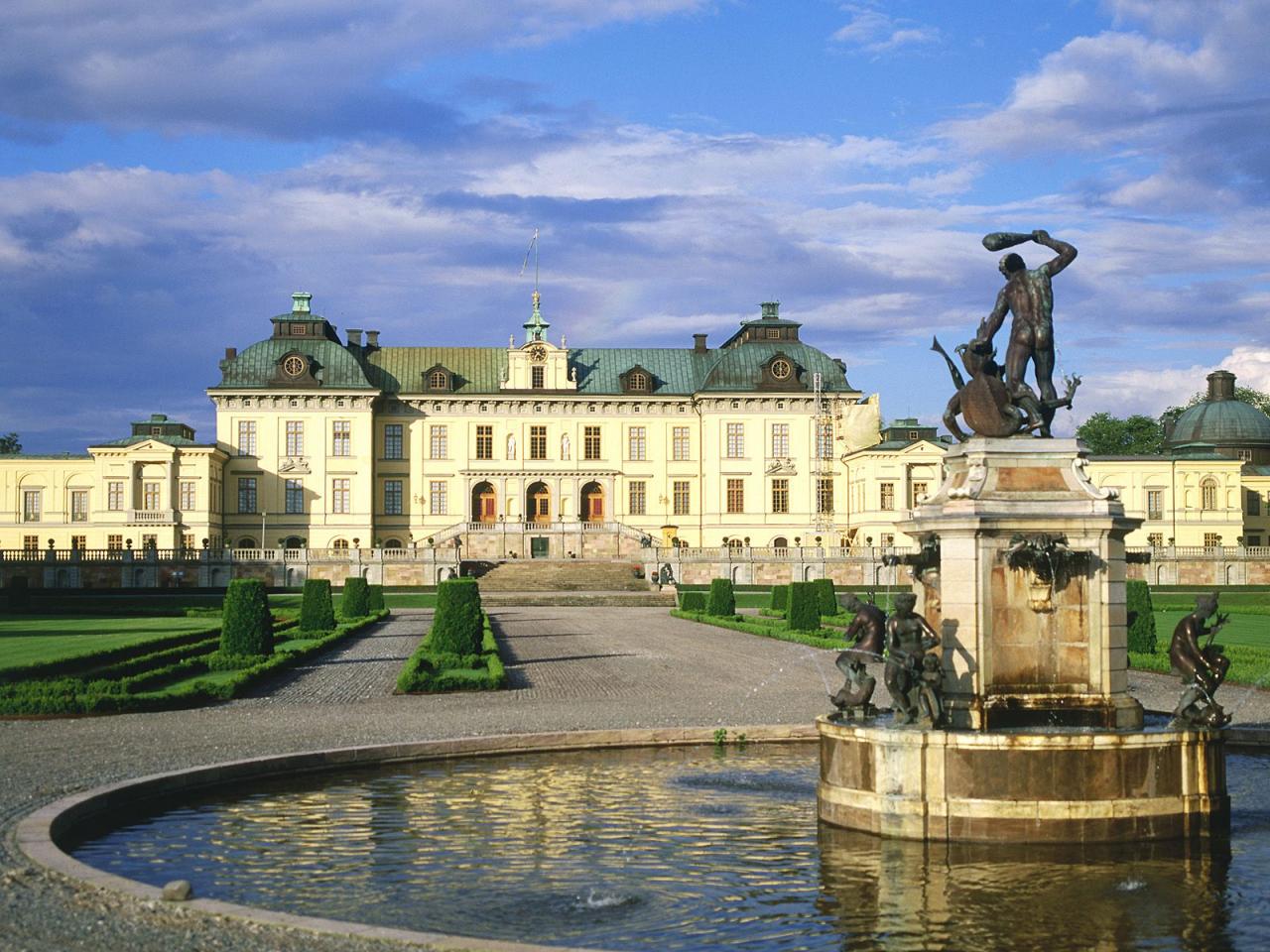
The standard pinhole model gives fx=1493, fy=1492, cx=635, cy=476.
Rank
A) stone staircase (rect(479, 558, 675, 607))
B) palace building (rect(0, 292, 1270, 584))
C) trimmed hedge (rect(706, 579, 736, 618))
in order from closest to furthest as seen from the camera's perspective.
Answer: trimmed hedge (rect(706, 579, 736, 618)) → stone staircase (rect(479, 558, 675, 607)) → palace building (rect(0, 292, 1270, 584))

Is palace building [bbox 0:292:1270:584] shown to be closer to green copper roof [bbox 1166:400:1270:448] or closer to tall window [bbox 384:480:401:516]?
tall window [bbox 384:480:401:516]

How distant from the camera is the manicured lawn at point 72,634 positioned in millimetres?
27234

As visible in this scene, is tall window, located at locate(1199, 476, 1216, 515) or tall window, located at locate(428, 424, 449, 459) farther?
tall window, located at locate(1199, 476, 1216, 515)

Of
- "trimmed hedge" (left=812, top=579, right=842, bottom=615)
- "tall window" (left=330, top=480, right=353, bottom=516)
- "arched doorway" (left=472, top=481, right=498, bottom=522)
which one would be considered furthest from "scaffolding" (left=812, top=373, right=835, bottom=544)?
"trimmed hedge" (left=812, top=579, right=842, bottom=615)

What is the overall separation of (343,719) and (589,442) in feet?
194

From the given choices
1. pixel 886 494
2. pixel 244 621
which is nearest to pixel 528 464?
pixel 886 494

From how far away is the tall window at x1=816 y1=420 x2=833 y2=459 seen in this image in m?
76.4

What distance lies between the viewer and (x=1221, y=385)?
9094 cm

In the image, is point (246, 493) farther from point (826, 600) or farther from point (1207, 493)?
point (1207, 493)

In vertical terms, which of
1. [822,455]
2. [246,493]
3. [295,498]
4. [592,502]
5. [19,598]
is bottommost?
[19,598]

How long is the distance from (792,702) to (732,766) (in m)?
5.97

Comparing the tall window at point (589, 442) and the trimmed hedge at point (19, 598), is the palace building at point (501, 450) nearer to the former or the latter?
the tall window at point (589, 442)

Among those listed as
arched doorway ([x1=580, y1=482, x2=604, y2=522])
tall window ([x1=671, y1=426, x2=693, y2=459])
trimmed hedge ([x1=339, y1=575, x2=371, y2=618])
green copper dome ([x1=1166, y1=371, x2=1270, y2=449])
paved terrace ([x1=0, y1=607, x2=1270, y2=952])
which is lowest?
paved terrace ([x1=0, y1=607, x2=1270, y2=952])

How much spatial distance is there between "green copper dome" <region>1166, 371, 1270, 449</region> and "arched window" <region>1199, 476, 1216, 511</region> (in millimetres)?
9105
